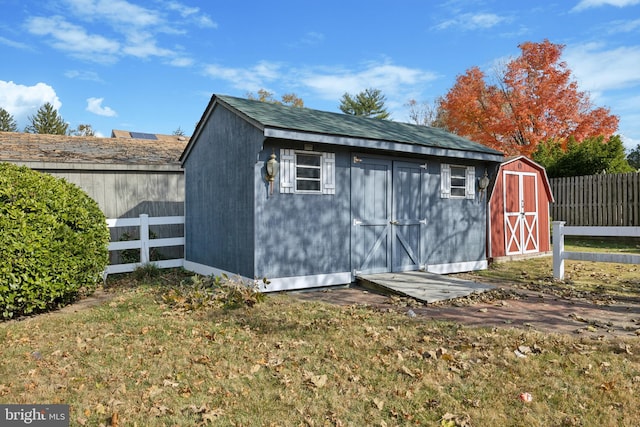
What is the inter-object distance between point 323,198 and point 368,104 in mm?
30134

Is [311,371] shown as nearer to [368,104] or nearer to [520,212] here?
[520,212]

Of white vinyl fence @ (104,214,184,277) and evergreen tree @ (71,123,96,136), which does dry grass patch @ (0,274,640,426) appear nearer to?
white vinyl fence @ (104,214,184,277)

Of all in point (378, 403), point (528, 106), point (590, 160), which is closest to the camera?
point (378, 403)

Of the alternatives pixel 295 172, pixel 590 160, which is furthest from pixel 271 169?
pixel 590 160

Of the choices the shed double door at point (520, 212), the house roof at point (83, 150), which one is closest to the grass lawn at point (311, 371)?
the house roof at point (83, 150)


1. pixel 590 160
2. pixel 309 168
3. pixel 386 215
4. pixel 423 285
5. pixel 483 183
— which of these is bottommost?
pixel 423 285

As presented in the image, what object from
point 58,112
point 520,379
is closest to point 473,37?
point 520,379

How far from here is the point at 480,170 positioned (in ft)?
32.9

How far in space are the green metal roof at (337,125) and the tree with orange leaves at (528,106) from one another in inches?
554

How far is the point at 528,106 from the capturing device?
2181cm

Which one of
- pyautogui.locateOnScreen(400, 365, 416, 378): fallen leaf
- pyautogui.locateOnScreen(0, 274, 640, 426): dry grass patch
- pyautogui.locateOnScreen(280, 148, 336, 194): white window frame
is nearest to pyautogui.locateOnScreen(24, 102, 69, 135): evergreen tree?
pyautogui.locateOnScreen(280, 148, 336, 194): white window frame

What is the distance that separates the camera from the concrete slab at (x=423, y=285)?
22.0ft

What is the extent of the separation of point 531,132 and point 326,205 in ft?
63.6

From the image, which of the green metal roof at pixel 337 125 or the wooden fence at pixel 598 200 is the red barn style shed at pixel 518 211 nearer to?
the green metal roof at pixel 337 125
